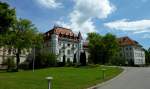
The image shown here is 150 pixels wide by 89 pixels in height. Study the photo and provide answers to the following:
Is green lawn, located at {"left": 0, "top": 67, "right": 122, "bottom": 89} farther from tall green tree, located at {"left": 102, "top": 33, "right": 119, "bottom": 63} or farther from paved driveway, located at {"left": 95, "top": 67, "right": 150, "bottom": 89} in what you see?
tall green tree, located at {"left": 102, "top": 33, "right": 119, "bottom": 63}

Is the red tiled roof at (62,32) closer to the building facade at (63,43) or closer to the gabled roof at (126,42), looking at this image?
the building facade at (63,43)

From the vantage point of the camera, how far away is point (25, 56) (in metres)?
82.6

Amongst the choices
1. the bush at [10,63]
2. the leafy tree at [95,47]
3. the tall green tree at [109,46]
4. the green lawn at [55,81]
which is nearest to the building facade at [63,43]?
the leafy tree at [95,47]

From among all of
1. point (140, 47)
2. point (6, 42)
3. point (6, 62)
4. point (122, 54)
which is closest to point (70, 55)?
point (6, 62)

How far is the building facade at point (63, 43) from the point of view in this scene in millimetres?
83006

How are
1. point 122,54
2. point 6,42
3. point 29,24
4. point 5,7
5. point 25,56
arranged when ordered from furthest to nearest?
point 122,54 → point 25,56 → point 29,24 → point 6,42 → point 5,7

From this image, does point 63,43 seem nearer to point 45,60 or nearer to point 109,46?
point 109,46

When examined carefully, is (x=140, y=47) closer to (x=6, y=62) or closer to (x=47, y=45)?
(x=47, y=45)

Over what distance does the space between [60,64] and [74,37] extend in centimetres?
2152

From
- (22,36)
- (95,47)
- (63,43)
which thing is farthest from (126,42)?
(22,36)

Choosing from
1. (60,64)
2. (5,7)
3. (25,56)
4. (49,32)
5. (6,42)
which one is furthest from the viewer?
(49,32)

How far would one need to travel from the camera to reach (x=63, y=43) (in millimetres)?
86438

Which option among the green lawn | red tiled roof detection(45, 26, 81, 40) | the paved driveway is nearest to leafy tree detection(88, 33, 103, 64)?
red tiled roof detection(45, 26, 81, 40)

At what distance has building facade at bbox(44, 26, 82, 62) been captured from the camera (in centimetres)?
8301
